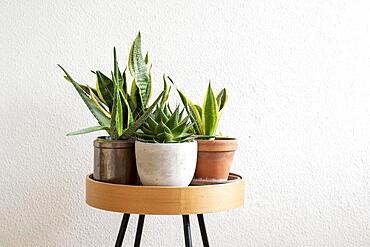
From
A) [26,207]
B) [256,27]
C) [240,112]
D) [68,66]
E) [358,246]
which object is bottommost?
[358,246]

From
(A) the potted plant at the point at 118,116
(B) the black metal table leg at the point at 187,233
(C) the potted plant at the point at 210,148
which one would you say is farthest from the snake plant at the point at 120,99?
(B) the black metal table leg at the point at 187,233

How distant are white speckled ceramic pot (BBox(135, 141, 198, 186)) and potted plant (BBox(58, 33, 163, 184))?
41 millimetres

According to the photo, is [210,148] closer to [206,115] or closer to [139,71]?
[206,115]

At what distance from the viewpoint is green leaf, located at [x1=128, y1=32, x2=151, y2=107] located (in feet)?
3.99

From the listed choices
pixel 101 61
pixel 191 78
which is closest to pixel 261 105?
pixel 191 78

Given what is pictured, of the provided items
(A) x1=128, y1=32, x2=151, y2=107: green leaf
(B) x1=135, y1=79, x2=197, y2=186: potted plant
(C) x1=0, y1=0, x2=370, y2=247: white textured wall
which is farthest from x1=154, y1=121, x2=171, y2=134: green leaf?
(C) x1=0, y1=0, x2=370, y2=247: white textured wall

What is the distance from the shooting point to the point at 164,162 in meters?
1.11

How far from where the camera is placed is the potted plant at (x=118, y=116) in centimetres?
114

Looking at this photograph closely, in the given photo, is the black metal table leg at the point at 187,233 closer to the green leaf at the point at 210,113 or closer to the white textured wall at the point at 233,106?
the green leaf at the point at 210,113

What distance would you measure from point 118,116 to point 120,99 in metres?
0.04

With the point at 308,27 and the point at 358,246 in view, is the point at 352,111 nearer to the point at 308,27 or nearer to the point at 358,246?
the point at 308,27

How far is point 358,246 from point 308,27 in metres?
0.61

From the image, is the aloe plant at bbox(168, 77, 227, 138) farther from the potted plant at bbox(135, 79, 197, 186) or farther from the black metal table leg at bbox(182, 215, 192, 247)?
the black metal table leg at bbox(182, 215, 192, 247)

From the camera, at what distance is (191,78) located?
58.8 inches
